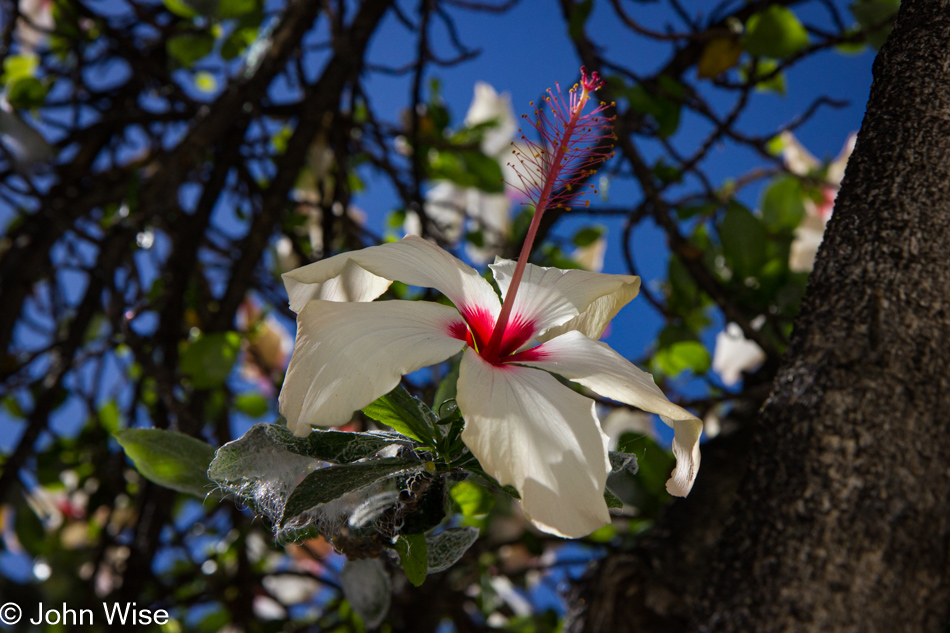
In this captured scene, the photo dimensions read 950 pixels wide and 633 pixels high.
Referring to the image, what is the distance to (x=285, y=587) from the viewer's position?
1.74 m

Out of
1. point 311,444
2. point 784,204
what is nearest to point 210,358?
point 311,444

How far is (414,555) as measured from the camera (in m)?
0.38

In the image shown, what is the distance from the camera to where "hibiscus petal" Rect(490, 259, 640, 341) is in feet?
1.26

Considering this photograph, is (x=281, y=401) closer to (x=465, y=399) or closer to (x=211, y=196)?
(x=465, y=399)

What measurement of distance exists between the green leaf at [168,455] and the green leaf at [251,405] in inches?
29.7

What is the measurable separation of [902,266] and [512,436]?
0.23 metres

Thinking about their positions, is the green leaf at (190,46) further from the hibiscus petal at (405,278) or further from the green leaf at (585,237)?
the hibiscus petal at (405,278)

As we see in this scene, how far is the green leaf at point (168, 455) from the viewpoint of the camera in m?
0.43

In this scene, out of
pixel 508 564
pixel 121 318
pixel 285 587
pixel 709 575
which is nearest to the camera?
pixel 709 575

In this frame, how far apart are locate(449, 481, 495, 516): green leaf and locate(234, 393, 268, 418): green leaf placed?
2.45 feet

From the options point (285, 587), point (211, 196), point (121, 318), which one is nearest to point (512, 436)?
point (121, 318)

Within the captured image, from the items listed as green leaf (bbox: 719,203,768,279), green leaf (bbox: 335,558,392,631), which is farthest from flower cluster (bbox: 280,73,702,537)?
green leaf (bbox: 719,203,768,279)

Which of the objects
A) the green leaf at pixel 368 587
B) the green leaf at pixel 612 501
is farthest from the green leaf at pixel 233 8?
the green leaf at pixel 612 501

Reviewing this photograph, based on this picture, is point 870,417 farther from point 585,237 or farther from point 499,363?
point 585,237
